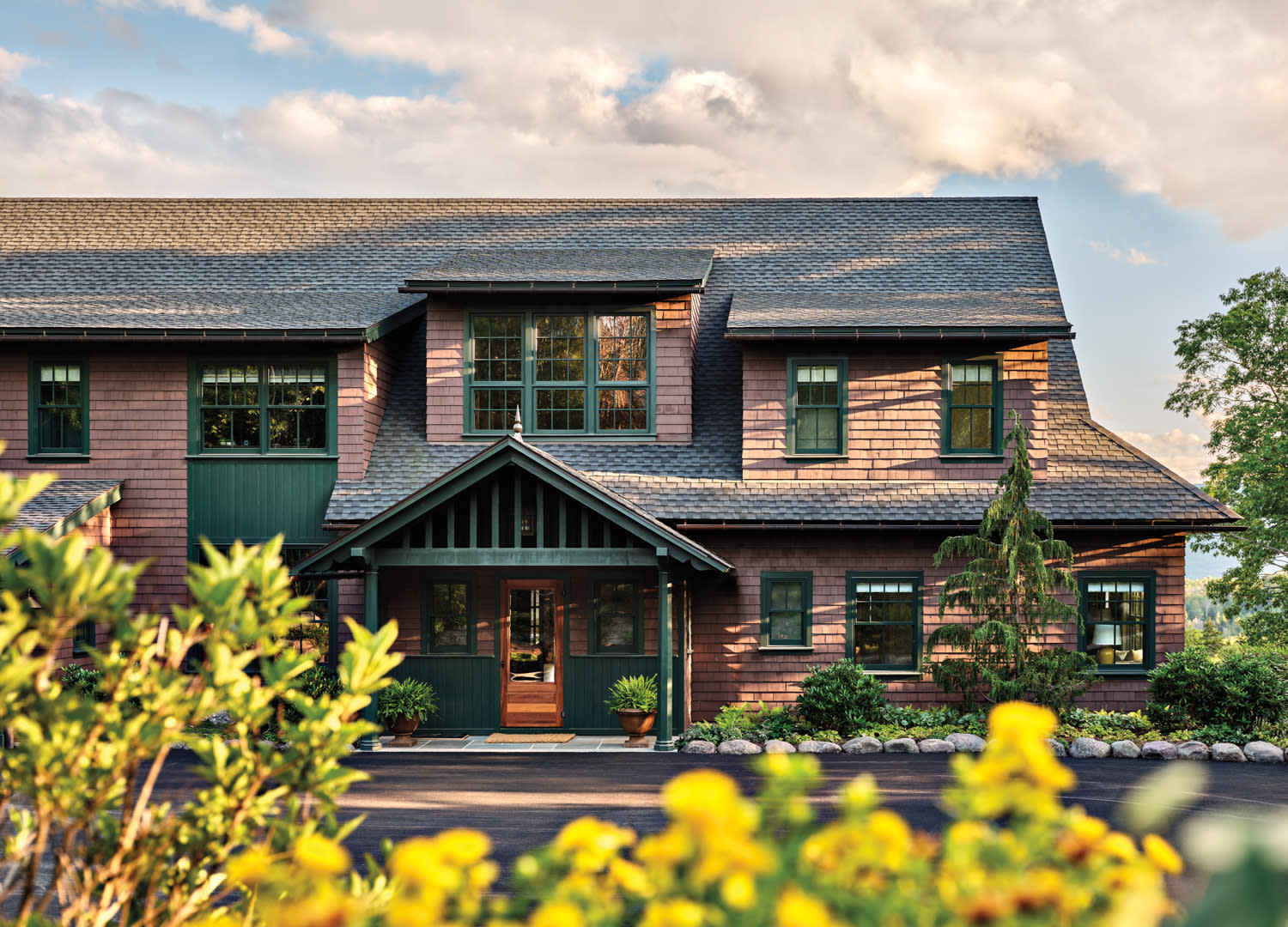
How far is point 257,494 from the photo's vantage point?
15.3m

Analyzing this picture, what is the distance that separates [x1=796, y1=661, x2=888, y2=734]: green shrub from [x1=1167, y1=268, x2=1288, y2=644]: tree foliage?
15.2 meters

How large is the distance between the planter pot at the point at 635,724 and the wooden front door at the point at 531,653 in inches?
55.3

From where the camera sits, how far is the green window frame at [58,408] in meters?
15.5

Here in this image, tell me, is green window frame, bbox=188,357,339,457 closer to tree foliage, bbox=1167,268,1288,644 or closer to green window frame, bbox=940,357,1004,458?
green window frame, bbox=940,357,1004,458

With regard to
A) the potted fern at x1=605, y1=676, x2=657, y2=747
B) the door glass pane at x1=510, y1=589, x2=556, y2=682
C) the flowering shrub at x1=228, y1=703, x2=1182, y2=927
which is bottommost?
the potted fern at x1=605, y1=676, x2=657, y2=747

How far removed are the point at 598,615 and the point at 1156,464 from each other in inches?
381

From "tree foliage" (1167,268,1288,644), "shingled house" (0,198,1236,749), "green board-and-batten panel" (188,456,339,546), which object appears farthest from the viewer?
"tree foliage" (1167,268,1288,644)

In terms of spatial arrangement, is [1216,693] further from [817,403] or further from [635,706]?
[635,706]

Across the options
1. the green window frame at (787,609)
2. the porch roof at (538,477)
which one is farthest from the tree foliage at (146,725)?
the green window frame at (787,609)

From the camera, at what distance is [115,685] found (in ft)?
10.5

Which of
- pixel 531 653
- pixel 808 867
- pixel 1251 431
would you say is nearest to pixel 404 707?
pixel 531 653

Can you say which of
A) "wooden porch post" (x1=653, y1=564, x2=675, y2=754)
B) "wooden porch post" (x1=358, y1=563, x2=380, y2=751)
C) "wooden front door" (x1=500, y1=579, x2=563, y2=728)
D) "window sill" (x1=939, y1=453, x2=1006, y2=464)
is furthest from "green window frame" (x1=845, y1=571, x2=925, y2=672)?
"wooden porch post" (x1=358, y1=563, x2=380, y2=751)

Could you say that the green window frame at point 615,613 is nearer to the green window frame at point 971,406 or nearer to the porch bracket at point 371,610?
the porch bracket at point 371,610

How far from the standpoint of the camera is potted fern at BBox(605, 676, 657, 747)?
13586mm
